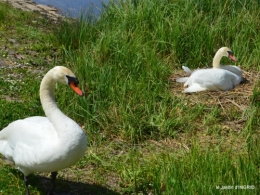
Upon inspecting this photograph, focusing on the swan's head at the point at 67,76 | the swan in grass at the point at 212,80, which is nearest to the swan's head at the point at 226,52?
the swan in grass at the point at 212,80

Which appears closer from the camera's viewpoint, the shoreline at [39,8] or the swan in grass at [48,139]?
the swan in grass at [48,139]

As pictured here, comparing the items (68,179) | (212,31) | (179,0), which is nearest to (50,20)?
(179,0)

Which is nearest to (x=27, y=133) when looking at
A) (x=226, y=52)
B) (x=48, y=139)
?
(x=48, y=139)

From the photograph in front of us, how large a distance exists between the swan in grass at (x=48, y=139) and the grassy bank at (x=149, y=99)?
44cm

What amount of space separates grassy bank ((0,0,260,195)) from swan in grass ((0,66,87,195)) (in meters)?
0.44

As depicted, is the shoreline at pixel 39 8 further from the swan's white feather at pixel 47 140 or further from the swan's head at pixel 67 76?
the swan's head at pixel 67 76

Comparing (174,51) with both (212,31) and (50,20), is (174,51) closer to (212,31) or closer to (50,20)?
(212,31)

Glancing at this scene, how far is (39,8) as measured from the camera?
40.3 ft

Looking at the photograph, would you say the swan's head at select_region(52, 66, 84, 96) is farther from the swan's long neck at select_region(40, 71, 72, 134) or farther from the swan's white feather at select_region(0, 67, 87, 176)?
the swan's long neck at select_region(40, 71, 72, 134)

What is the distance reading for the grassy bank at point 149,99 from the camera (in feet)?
15.1

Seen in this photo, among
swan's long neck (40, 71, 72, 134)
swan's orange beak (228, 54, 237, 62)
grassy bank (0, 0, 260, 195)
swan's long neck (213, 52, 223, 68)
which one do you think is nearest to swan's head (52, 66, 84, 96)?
swan's long neck (40, 71, 72, 134)

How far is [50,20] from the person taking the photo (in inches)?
421

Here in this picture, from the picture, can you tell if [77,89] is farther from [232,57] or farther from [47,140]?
[232,57]

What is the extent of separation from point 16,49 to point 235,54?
3260 mm
